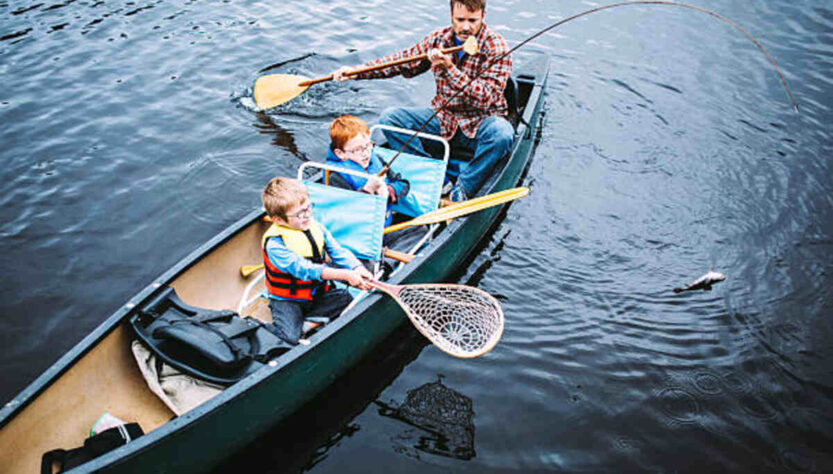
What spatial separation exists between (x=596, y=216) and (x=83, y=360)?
208 inches

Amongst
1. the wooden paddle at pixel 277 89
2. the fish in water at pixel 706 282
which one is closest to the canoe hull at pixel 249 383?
the fish in water at pixel 706 282

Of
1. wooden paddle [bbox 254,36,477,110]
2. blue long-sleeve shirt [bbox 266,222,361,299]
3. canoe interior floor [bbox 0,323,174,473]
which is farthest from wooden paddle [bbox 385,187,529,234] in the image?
wooden paddle [bbox 254,36,477,110]

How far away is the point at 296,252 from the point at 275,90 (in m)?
4.15

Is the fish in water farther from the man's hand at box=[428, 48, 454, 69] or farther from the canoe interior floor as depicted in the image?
the canoe interior floor

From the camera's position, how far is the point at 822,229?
6.48 meters

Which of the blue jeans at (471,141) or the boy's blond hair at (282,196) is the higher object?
the boy's blond hair at (282,196)

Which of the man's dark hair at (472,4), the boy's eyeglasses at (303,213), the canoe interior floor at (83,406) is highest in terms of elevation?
the man's dark hair at (472,4)

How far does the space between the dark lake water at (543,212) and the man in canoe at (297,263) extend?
0.73m

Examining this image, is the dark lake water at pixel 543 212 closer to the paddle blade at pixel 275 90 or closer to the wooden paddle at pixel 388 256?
the paddle blade at pixel 275 90

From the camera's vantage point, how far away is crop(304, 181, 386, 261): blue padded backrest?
→ 4531 mm

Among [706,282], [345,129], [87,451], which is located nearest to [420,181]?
→ [345,129]

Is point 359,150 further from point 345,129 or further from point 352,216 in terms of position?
point 352,216

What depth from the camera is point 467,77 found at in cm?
537

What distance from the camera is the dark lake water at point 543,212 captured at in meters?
4.34
